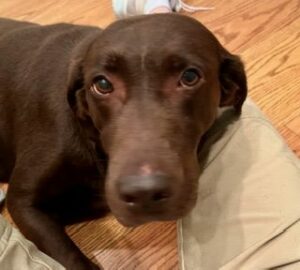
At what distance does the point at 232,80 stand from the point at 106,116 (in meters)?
0.39

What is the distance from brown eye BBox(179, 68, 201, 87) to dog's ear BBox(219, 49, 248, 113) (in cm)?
18

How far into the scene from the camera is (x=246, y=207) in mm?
1621

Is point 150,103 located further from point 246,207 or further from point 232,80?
point 246,207

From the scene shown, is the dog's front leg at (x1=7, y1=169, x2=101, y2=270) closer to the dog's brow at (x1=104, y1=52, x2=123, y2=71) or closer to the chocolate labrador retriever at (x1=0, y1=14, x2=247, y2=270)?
the chocolate labrador retriever at (x1=0, y1=14, x2=247, y2=270)

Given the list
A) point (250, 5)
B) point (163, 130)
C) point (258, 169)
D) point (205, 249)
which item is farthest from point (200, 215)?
point (250, 5)

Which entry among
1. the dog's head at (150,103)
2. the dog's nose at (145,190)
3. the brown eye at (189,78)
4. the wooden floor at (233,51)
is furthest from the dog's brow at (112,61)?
the wooden floor at (233,51)

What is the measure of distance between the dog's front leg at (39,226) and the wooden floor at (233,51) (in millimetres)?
161

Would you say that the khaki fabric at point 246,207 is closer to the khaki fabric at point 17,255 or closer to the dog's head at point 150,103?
the dog's head at point 150,103

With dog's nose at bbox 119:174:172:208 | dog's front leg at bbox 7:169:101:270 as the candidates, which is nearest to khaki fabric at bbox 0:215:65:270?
dog's front leg at bbox 7:169:101:270

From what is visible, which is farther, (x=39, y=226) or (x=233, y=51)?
(x=233, y=51)

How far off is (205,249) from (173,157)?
1.60 ft

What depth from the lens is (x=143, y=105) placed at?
4.35ft

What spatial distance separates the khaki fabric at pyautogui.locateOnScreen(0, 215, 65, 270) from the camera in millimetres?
1391

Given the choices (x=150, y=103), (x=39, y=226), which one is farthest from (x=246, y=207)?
(x=39, y=226)
